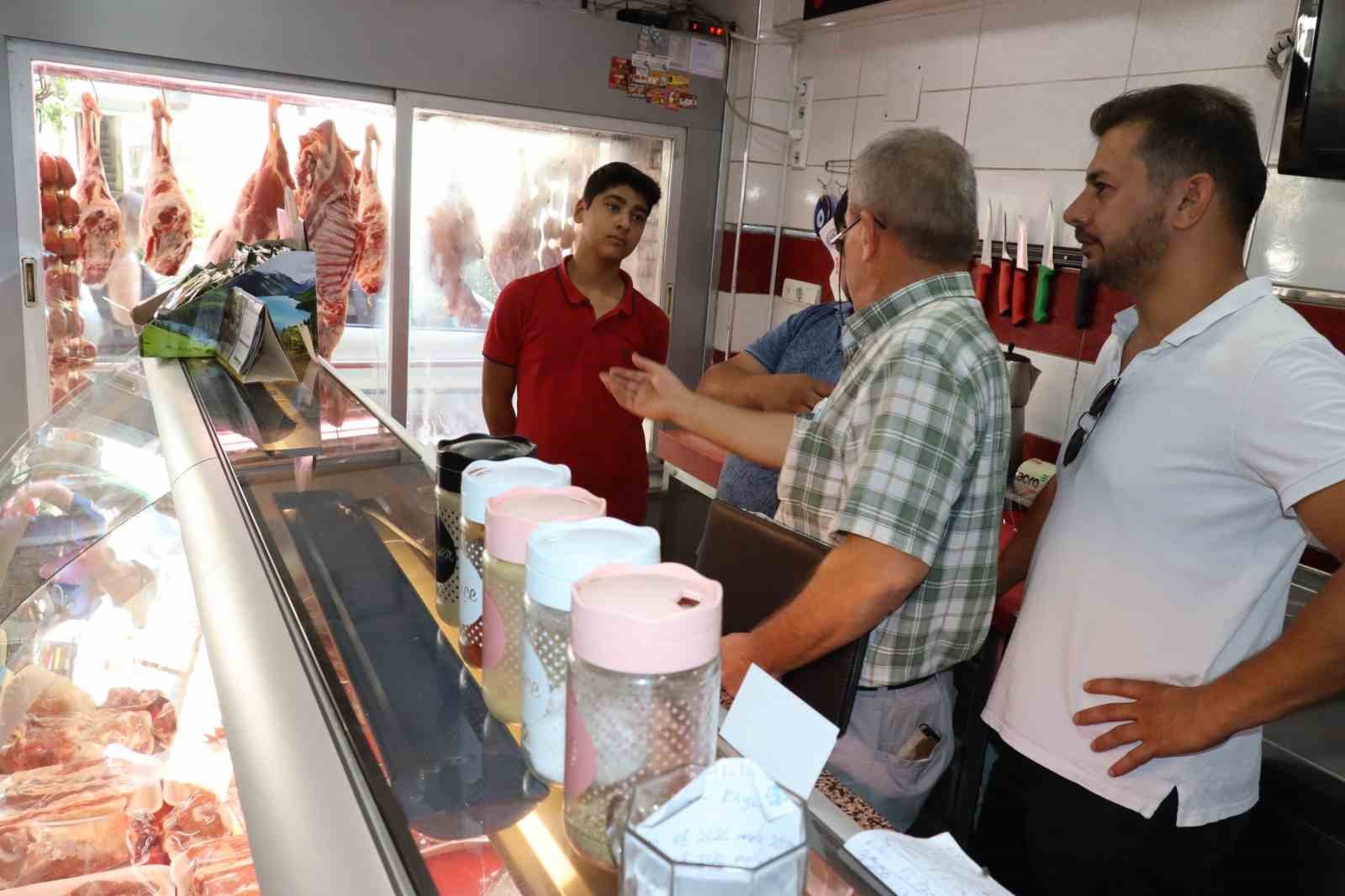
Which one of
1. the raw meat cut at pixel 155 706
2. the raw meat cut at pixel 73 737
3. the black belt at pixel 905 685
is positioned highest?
the black belt at pixel 905 685

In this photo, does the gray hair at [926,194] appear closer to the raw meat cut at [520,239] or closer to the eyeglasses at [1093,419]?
the eyeglasses at [1093,419]

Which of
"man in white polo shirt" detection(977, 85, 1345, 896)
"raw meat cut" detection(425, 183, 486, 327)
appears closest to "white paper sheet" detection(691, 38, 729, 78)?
"raw meat cut" detection(425, 183, 486, 327)

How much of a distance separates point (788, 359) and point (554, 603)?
2.02 m

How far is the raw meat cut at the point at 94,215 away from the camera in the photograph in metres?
3.29

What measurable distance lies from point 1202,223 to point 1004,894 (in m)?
1.25

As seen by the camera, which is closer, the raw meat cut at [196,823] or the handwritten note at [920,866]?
the handwritten note at [920,866]

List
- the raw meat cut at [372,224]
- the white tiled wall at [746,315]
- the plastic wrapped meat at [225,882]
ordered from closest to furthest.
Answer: the plastic wrapped meat at [225,882], the raw meat cut at [372,224], the white tiled wall at [746,315]

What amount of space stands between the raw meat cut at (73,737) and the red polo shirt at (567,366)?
1744 mm

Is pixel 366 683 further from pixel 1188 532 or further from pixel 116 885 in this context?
pixel 1188 532

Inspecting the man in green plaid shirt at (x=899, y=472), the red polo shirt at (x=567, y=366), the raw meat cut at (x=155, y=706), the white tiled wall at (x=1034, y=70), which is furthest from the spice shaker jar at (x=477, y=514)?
the white tiled wall at (x=1034, y=70)

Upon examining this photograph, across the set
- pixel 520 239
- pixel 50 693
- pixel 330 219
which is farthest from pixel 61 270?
pixel 50 693

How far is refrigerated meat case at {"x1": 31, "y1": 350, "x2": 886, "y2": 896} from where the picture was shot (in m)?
0.70

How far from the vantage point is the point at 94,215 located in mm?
3354

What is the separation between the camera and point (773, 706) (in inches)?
27.7
